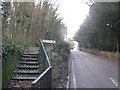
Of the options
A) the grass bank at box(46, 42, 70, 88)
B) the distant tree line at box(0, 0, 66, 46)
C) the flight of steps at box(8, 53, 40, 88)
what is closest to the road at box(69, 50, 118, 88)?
the grass bank at box(46, 42, 70, 88)

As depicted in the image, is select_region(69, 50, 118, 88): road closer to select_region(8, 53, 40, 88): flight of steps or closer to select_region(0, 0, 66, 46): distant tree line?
select_region(8, 53, 40, 88): flight of steps

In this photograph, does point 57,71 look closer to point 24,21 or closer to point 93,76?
point 93,76

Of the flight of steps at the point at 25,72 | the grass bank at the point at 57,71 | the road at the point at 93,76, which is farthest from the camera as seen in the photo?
the road at the point at 93,76

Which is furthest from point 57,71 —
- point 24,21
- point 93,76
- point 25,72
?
point 25,72

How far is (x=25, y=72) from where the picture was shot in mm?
10406

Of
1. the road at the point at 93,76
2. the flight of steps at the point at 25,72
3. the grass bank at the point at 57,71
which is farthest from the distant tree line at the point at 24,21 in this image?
the road at the point at 93,76

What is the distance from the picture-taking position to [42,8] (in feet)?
62.9

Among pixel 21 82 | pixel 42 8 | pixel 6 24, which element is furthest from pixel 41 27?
pixel 21 82

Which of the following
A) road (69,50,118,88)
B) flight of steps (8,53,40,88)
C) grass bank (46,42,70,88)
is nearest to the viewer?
flight of steps (8,53,40,88)

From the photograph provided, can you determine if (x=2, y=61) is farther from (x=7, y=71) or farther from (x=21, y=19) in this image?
(x=21, y=19)

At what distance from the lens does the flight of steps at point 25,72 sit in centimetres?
912

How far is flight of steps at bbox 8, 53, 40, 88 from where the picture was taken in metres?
9.12

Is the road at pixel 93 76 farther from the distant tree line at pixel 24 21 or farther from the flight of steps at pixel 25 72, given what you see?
the distant tree line at pixel 24 21

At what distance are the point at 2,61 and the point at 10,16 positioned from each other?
5.05 m
